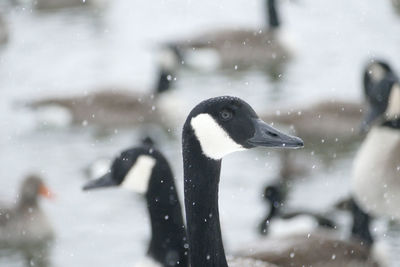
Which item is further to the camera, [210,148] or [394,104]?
[394,104]

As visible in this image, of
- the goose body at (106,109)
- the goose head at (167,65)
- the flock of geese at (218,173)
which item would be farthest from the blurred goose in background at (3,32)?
the goose body at (106,109)

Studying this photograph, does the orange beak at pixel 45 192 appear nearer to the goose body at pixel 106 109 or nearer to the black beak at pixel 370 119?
the goose body at pixel 106 109

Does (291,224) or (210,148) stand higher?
(210,148)

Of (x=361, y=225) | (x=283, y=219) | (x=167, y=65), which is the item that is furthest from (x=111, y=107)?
(x=361, y=225)

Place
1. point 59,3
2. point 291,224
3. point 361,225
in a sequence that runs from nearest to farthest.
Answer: point 361,225
point 291,224
point 59,3

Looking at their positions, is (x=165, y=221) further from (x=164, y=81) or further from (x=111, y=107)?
(x=164, y=81)

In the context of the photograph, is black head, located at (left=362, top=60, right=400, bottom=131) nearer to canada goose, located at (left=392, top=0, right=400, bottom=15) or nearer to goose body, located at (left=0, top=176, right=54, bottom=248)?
goose body, located at (left=0, top=176, right=54, bottom=248)

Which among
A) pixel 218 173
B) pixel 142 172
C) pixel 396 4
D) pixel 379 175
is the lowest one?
pixel 396 4

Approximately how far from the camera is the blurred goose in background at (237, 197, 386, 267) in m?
5.99

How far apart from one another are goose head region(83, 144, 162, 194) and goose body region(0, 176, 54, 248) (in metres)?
2.21

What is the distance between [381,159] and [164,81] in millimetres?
4495

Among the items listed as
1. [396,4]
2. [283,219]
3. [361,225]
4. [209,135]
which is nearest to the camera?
[209,135]

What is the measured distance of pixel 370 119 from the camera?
8.33 metres

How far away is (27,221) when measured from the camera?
8.67 meters
